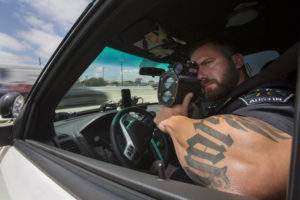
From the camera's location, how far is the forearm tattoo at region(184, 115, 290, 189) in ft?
2.21

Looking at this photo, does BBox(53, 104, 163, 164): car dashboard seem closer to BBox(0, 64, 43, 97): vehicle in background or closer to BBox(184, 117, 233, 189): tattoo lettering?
BBox(184, 117, 233, 189): tattoo lettering

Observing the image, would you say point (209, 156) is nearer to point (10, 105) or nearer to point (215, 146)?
point (215, 146)

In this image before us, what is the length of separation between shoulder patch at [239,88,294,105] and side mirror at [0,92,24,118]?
1849 millimetres

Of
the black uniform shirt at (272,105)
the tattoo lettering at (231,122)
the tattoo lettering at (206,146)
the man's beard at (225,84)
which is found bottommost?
the tattoo lettering at (206,146)

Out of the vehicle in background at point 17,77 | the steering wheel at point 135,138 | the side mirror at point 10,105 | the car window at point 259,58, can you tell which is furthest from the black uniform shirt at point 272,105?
the vehicle in background at point 17,77

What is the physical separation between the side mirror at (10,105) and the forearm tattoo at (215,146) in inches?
62.9

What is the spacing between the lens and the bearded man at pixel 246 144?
60cm

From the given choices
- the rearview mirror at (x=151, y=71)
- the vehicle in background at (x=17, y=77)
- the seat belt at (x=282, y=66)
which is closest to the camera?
the seat belt at (x=282, y=66)

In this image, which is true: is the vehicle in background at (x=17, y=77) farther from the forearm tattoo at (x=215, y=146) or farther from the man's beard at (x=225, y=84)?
the forearm tattoo at (x=215, y=146)

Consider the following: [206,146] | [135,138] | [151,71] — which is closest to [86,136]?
[135,138]

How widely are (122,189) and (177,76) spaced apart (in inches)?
27.1

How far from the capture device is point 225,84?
1407 mm

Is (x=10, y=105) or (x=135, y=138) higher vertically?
(x=10, y=105)

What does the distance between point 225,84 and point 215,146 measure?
0.85m
